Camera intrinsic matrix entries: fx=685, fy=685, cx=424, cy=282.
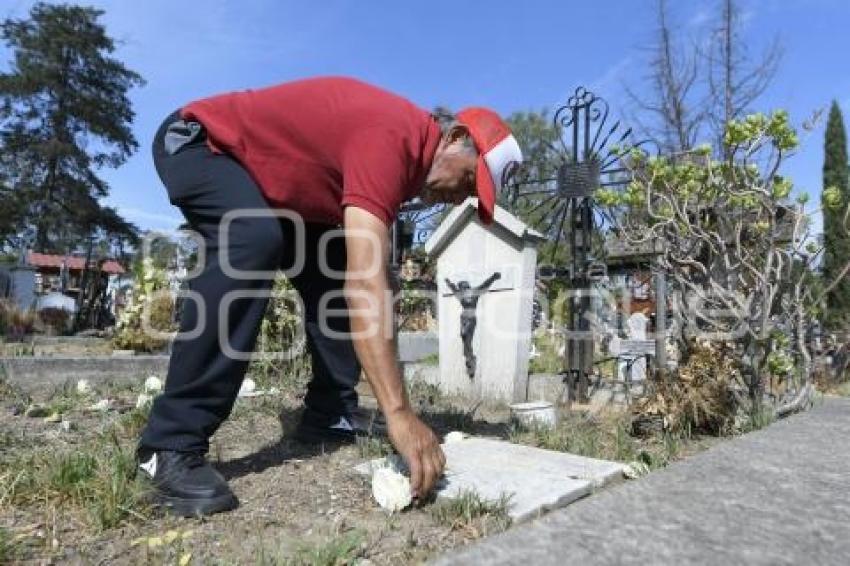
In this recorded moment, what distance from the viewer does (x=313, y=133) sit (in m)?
1.93

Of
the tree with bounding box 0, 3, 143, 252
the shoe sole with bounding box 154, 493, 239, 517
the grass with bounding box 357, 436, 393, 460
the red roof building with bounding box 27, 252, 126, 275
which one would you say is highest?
the tree with bounding box 0, 3, 143, 252

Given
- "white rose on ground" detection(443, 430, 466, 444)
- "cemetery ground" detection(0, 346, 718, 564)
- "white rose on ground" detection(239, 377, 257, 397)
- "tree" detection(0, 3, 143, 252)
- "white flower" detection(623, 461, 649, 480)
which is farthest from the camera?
"tree" detection(0, 3, 143, 252)

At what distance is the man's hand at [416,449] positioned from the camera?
159 cm

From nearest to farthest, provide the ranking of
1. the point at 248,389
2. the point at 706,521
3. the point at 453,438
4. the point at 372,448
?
the point at 706,521, the point at 372,448, the point at 453,438, the point at 248,389

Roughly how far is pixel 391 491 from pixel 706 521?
2.56ft

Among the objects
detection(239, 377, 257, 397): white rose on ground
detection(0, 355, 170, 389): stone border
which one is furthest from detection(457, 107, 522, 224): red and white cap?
detection(0, 355, 170, 389): stone border

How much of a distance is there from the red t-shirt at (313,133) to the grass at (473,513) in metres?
0.77

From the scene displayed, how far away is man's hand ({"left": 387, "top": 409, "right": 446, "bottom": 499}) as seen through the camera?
159 centimetres

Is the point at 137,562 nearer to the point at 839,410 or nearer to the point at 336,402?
the point at 336,402

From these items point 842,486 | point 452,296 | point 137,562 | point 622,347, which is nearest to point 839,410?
point 842,486

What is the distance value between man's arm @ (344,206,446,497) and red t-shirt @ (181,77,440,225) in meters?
0.17

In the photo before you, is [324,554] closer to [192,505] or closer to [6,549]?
[192,505]

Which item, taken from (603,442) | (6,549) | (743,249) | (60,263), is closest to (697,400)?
(603,442)

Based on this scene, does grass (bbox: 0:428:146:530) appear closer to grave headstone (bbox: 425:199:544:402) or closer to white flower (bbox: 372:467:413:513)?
white flower (bbox: 372:467:413:513)
